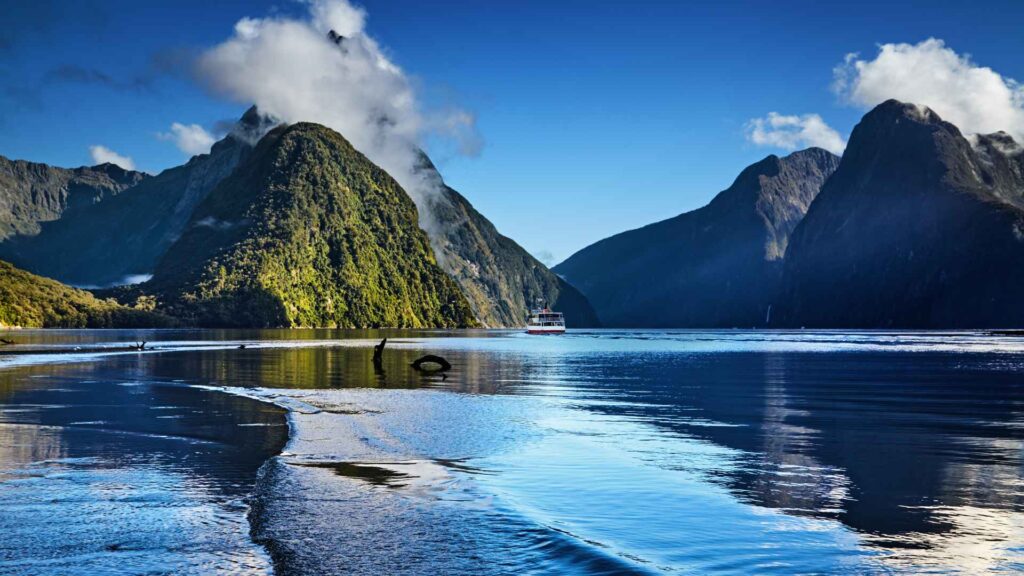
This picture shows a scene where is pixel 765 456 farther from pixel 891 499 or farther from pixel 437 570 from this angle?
pixel 437 570

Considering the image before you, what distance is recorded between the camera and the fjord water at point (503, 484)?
14070 mm

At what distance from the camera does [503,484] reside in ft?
68.7

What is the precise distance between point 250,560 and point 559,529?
19.6ft

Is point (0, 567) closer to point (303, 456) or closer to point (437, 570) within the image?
point (437, 570)

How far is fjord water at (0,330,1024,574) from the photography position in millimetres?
14070

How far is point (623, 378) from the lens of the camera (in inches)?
2653

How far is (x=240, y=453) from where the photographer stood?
2542 centimetres

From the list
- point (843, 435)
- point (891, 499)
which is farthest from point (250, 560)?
point (843, 435)

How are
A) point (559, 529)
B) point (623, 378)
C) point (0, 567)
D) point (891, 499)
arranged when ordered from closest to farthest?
1. point (0, 567)
2. point (559, 529)
3. point (891, 499)
4. point (623, 378)

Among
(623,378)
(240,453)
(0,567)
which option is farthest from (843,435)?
(623,378)

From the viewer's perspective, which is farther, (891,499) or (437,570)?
(891,499)

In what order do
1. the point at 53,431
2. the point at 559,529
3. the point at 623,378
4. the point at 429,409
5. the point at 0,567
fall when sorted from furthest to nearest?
the point at 623,378 < the point at 429,409 < the point at 53,431 < the point at 559,529 < the point at 0,567

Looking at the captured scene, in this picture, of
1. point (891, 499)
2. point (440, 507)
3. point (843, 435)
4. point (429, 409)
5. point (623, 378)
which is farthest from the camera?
point (623, 378)

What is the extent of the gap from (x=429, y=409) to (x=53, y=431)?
16566 millimetres
